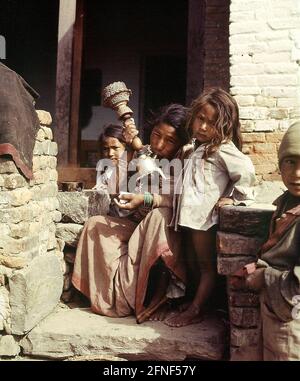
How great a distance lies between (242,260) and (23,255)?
4.57 ft

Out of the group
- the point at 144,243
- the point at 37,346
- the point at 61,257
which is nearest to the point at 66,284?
the point at 61,257

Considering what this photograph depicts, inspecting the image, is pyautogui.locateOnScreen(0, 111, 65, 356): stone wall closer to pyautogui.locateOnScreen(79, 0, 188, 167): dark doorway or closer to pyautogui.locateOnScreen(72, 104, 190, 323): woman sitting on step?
pyautogui.locateOnScreen(72, 104, 190, 323): woman sitting on step

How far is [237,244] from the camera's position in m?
2.44

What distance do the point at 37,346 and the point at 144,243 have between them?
976 mm

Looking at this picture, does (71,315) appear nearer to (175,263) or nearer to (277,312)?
(175,263)

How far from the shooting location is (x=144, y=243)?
2.82m

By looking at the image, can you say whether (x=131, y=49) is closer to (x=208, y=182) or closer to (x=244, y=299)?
(x=208, y=182)

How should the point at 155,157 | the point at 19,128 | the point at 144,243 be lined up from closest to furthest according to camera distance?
the point at 19,128, the point at 144,243, the point at 155,157

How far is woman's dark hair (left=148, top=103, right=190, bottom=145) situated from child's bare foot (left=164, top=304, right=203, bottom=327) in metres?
1.19

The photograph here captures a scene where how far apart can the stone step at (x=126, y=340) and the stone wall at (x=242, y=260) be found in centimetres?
16

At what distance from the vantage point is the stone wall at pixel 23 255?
2.60m

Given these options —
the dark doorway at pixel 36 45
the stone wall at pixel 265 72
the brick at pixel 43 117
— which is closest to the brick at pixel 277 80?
the stone wall at pixel 265 72

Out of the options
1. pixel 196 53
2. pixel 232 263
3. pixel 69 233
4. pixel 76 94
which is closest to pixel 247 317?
pixel 232 263

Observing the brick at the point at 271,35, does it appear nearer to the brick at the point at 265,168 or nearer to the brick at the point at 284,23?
the brick at the point at 284,23
